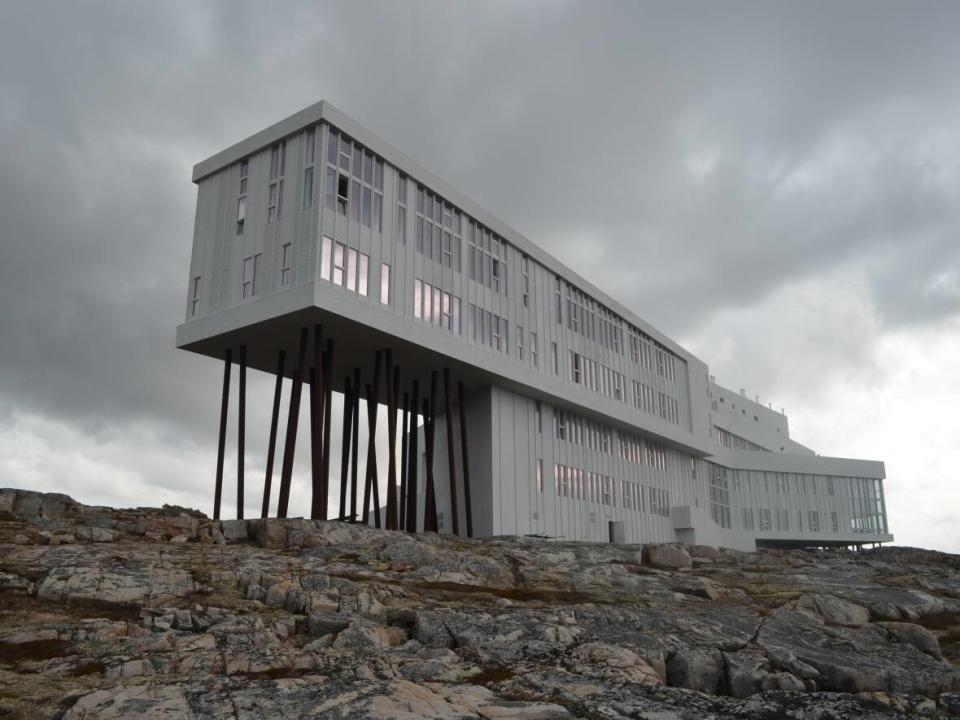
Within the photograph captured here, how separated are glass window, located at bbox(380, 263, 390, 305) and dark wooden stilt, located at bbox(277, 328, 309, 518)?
441cm

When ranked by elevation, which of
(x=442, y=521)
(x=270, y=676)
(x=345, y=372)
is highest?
(x=345, y=372)

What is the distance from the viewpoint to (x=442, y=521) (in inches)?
2168

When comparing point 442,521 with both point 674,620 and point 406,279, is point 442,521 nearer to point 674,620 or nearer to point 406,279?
point 406,279

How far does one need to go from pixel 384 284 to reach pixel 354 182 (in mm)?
5472

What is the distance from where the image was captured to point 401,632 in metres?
20.7

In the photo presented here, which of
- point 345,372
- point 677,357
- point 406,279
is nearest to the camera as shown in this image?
point 406,279

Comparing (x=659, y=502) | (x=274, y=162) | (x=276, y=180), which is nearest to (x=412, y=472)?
(x=276, y=180)

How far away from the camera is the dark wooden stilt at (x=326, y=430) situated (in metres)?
42.0

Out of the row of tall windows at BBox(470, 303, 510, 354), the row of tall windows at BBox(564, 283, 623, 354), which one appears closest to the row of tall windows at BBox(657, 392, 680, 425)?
the row of tall windows at BBox(564, 283, 623, 354)

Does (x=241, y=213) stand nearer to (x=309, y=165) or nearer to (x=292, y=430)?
(x=309, y=165)

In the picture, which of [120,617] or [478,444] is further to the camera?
[478,444]

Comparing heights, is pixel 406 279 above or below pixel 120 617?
above

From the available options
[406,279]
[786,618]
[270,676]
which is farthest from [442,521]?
[270,676]

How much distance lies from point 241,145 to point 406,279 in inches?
456
